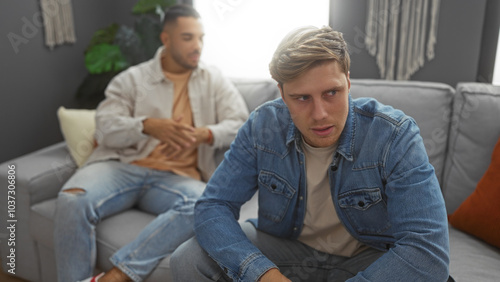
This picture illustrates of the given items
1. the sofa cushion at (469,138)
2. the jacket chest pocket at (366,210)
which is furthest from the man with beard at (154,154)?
the sofa cushion at (469,138)

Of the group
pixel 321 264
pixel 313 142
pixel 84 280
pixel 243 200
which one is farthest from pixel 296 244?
pixel 84 280

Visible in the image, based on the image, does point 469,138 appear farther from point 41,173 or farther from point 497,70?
point 41,173

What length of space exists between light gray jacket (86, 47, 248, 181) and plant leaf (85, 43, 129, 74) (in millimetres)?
494

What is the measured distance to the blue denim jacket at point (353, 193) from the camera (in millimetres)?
994

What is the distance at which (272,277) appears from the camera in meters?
1.08

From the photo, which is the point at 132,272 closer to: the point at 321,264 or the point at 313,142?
the point at 321,264

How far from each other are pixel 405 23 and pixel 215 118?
1.01 metres

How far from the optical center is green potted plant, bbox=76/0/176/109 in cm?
248

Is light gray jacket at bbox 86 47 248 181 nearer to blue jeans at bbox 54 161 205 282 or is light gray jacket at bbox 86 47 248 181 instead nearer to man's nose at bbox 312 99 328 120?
blue jeans at bbox 54 161 205 282

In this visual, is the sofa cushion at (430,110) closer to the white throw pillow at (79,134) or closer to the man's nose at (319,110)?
the man's nose at (319,110)

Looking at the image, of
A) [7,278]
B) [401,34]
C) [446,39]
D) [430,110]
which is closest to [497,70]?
[446,39]

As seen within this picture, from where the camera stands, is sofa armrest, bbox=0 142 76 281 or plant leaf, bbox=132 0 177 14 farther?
plant leaf, bbox=132 0 177 14

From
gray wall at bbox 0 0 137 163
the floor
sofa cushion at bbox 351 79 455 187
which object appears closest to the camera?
sofa cushion at bbox 351 79 455 187

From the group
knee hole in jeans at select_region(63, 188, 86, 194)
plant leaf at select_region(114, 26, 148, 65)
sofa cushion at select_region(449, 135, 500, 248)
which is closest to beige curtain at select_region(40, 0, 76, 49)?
plant leaf at select_region(114, 26, 148, 65)
